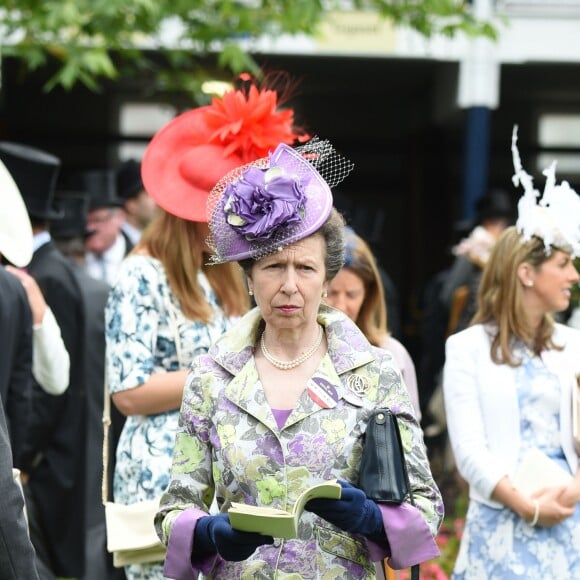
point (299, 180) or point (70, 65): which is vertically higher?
point (70, 65)

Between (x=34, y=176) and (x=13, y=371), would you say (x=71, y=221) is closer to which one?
(x=34, y=176)

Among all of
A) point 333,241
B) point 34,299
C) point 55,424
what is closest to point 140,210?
point 55,424

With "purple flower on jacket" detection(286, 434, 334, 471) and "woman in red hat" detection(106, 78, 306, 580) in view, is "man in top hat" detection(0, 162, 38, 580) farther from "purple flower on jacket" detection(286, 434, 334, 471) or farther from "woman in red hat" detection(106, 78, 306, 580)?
"purple flower on jacket" detection(286, 434, 334, 471)

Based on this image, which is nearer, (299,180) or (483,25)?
(299,180)

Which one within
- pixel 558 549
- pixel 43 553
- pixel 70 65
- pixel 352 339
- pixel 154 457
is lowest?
pixel 43 553

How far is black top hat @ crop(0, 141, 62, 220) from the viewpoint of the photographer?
22.4 feet

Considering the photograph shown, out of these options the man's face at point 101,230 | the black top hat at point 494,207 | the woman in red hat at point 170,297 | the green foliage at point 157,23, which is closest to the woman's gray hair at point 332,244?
the woman in red hat at point 170,297

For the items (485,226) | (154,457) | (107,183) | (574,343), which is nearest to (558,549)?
(574,343)

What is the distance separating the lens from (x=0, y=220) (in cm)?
409

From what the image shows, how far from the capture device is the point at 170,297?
454 cm

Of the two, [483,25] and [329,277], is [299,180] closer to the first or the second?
[329,277]

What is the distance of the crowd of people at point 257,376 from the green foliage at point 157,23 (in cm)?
129

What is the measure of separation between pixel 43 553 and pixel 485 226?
5.83 meters

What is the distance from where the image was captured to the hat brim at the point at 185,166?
15.0ft
